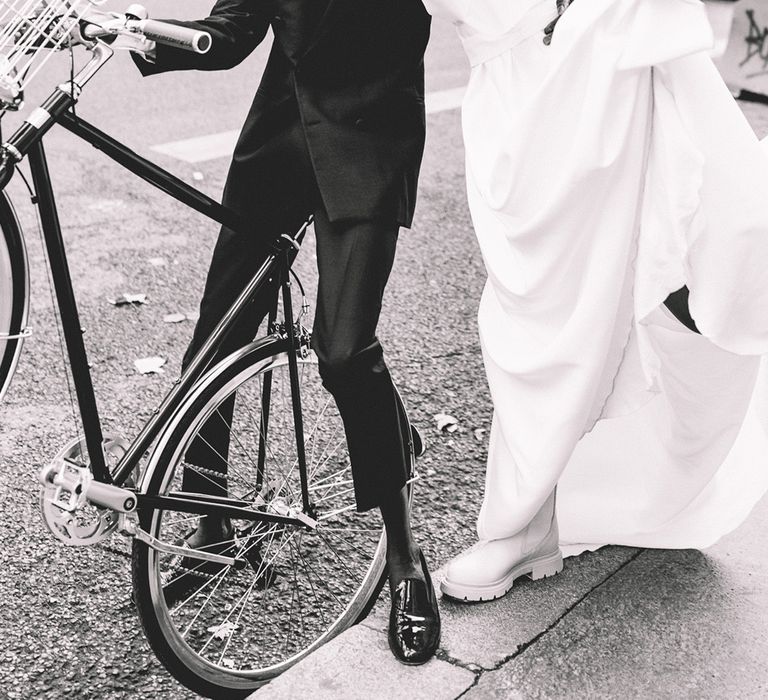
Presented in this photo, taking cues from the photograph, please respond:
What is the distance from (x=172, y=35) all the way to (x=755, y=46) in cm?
808

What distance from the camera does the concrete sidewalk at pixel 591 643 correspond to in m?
2.60

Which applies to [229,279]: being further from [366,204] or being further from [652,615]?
[652,615]

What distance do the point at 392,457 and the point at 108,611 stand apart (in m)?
0.94

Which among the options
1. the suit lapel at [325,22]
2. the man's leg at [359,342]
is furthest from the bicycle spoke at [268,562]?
the suit lapel at [325,22]

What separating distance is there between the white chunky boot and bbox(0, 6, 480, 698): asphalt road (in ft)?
1.45

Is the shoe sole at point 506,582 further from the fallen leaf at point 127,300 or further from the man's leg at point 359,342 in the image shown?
the fallen leaf at point 127,300

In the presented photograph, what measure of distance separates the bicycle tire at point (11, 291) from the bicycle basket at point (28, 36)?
0.86 ft

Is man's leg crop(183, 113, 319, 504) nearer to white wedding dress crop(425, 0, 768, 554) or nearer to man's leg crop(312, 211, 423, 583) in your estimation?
man's leg crop(312, 211, 423, 583)

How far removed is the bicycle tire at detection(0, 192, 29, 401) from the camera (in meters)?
2.23

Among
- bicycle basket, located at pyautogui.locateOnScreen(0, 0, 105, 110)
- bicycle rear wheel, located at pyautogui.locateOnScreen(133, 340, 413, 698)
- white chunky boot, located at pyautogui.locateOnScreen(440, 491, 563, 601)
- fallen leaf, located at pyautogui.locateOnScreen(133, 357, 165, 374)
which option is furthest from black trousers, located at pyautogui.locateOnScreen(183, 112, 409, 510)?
fallen leaf, located at pyautogui.locateOnScreen(133, 357, 165, 374)

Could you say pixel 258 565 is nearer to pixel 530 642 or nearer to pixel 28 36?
pixel 530 642

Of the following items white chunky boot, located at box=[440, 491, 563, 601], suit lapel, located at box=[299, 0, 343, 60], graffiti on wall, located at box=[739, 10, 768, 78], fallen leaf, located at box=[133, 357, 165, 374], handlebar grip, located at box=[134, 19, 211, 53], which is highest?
handlebar grip, located at box=[134, 19, 211, 53]

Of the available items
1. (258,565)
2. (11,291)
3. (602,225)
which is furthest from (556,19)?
(258,565)

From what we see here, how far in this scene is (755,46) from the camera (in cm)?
930
